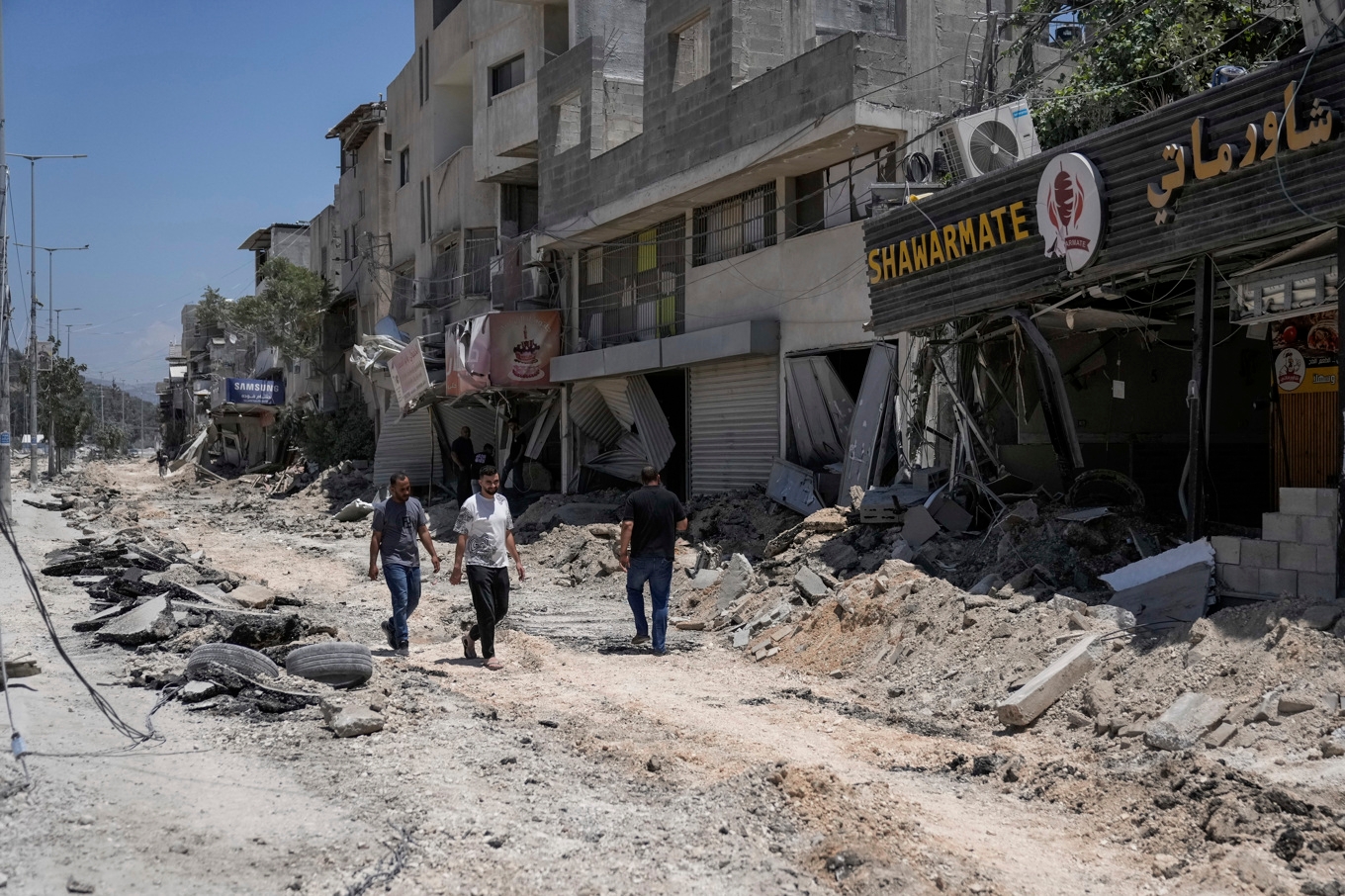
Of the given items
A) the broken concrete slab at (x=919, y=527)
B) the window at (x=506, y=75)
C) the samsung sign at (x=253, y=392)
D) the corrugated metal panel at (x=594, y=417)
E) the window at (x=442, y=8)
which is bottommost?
the broken concrete slab at (x=919, y=527)

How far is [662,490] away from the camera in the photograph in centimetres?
1143

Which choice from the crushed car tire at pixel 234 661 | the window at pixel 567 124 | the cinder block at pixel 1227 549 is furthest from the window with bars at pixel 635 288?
the crushed car tire at pixel 234 661

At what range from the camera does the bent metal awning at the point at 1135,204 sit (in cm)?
857

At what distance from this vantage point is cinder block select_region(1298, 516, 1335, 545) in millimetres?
8344

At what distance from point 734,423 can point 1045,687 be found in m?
12.6

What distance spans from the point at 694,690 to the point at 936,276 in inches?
228

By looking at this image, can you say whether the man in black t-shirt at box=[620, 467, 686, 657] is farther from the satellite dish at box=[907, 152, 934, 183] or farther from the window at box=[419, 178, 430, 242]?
the window at box=[419, 178, 430, 242]

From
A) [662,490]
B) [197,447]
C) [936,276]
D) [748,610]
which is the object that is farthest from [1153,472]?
[197,447]

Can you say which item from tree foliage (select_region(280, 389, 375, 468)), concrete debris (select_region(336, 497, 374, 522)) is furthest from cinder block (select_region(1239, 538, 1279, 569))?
tree foliage (select_region(280, 389, 375, 468))

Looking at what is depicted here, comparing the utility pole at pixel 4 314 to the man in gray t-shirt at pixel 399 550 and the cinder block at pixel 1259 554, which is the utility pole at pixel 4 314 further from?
the cinder block at pixel 1259 554

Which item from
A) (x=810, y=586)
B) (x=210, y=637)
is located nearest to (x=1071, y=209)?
(x=810, y=586)

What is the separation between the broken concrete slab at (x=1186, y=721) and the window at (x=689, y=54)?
15.4m

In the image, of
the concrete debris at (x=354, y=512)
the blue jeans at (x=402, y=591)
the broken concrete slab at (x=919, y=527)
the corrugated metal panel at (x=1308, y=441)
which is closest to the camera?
the blue jeans at (x=402, y=591)

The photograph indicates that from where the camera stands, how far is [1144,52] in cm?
1458
